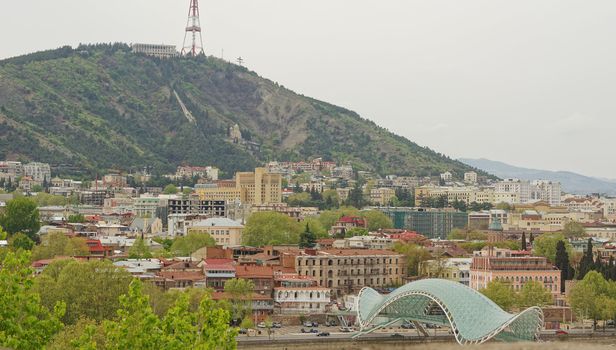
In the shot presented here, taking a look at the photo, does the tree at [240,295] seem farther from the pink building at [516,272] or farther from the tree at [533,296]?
the pink building at [516,272]

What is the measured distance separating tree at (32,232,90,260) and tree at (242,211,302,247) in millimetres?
20163

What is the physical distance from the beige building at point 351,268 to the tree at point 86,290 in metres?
26.9

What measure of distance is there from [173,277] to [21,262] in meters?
56.2

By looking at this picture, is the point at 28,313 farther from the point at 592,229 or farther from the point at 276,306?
the point at 592,229

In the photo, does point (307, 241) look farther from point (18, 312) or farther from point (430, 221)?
point (18, 312)

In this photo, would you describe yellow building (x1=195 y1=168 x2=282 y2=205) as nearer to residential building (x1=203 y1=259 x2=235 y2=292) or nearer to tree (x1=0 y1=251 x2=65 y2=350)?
residential building (x1=203 y1=259 x2=235 y2=292)

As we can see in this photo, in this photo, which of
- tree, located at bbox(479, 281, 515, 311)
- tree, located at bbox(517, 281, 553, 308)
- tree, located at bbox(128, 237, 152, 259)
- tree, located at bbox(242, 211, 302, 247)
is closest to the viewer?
tree, located at bbox(479, 281, 515, 311)

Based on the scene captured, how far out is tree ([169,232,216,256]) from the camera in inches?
4545

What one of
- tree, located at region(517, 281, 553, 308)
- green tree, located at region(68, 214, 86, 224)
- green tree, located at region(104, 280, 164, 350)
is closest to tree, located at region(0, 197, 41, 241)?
green tree, located at region(68, 214, 86, 224)

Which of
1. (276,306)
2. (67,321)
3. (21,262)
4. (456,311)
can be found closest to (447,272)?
(276,306)

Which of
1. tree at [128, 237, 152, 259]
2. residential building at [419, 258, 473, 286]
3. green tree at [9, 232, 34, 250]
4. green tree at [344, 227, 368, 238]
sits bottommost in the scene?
residential building at [419, 258, 473, 286]

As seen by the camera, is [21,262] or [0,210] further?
[0,210]

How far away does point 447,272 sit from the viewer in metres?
102

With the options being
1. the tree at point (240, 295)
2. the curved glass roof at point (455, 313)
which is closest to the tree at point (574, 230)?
the tree at point (240, 295)
